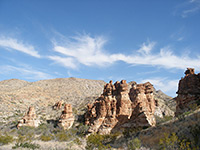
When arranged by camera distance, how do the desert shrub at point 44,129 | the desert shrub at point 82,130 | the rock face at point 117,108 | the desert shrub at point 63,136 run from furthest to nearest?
the desert shrub at point 44,129
the desert shrub at point 82,130
the rock face at point 117,108
the desert shrub at point 63,136

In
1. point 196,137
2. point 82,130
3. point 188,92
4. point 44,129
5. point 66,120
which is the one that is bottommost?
point 82,130

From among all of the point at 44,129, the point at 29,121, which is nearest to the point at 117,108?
the point at 44,129

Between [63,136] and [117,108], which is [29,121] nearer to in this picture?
[63,136]

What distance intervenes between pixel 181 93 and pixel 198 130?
16353mm

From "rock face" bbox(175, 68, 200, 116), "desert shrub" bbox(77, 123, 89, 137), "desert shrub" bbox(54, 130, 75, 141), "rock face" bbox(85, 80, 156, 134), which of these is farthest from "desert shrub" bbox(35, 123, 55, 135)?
"rock face" bbox(175, 68, 200, 116)

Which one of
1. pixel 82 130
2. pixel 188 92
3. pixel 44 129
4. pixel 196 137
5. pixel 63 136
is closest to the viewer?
pixel 196 137

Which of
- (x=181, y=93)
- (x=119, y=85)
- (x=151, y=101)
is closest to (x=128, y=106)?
(x=119, y=85)

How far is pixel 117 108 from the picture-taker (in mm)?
30484

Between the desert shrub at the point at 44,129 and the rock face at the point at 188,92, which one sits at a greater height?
the rock face at the point at 188,92

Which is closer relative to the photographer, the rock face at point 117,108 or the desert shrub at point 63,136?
the desert shrub at point 63,136

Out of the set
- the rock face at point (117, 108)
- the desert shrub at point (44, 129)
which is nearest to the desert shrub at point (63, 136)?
the desert shrub at point (44, 129)

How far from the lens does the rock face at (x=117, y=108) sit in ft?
89.9

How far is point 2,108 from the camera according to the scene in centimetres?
4266

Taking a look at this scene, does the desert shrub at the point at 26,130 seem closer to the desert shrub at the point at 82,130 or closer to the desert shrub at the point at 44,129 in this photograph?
the desert shrub at the point at 44,129
